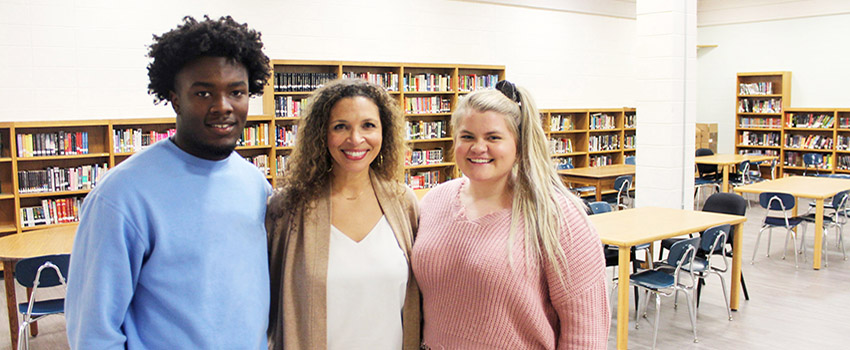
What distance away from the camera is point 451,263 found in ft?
6.29

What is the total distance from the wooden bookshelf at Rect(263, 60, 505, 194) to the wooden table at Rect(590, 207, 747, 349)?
11.3 feet

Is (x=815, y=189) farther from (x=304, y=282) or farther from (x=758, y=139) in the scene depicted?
(x=304, y=282)

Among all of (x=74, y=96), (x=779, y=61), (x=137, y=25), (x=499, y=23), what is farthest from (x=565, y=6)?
(x=74, y=96)

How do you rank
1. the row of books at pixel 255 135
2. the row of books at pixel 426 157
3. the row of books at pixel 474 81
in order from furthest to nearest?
the row of books at pixel 474 81, the row of books at pixel 426 157, the row of books at pixel 255 135

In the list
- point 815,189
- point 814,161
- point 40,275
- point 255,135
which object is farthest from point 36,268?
point 814,161

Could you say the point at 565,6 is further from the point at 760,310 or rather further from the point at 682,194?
the point at 760,310

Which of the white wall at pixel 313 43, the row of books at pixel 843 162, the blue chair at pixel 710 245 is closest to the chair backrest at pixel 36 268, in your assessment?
the white wall at pixel 313 43

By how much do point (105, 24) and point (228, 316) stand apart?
648 cm

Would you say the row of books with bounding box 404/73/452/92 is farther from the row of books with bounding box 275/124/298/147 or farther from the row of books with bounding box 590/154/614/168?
the row of books with bounding box 590/154/614/168

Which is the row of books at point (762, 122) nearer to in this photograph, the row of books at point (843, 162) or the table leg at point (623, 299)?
the row of books at point (843, 162)

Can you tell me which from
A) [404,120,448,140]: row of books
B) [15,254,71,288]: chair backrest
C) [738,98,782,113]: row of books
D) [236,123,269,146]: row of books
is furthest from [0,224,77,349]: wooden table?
[738,98,782,113]: row of books

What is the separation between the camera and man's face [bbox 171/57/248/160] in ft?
5.31

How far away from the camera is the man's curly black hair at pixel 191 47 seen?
161 centimetres

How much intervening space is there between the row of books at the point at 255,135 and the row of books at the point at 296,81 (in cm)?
50
